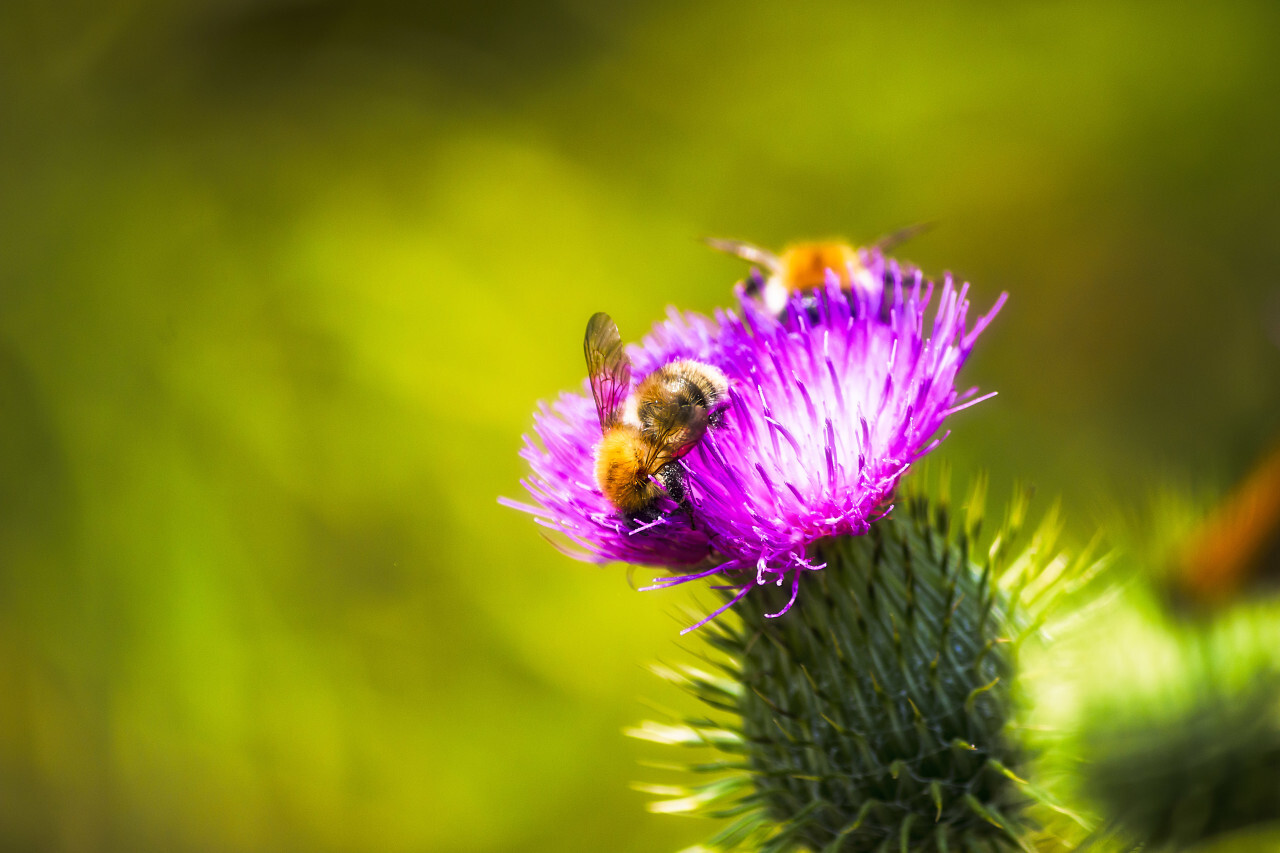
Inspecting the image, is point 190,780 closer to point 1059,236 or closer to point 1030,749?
point 1030,749

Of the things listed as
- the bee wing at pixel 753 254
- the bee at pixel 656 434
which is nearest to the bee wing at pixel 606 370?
the bee at pixel 656 434

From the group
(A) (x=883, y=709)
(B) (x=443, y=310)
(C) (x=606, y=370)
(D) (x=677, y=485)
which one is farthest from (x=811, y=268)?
(B) (x=443, y=310)

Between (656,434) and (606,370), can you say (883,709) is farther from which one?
(606,370)

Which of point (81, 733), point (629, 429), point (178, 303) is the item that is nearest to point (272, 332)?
point (178, 303)

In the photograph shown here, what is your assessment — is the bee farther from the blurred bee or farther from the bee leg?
the blurred bee

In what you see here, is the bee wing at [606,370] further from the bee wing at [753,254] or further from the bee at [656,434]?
the bee wing at [753,254]

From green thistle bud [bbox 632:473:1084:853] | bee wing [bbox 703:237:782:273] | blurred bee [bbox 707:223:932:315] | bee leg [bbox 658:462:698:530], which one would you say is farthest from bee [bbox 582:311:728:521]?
bee wing [bbox 703:237:782:273]
